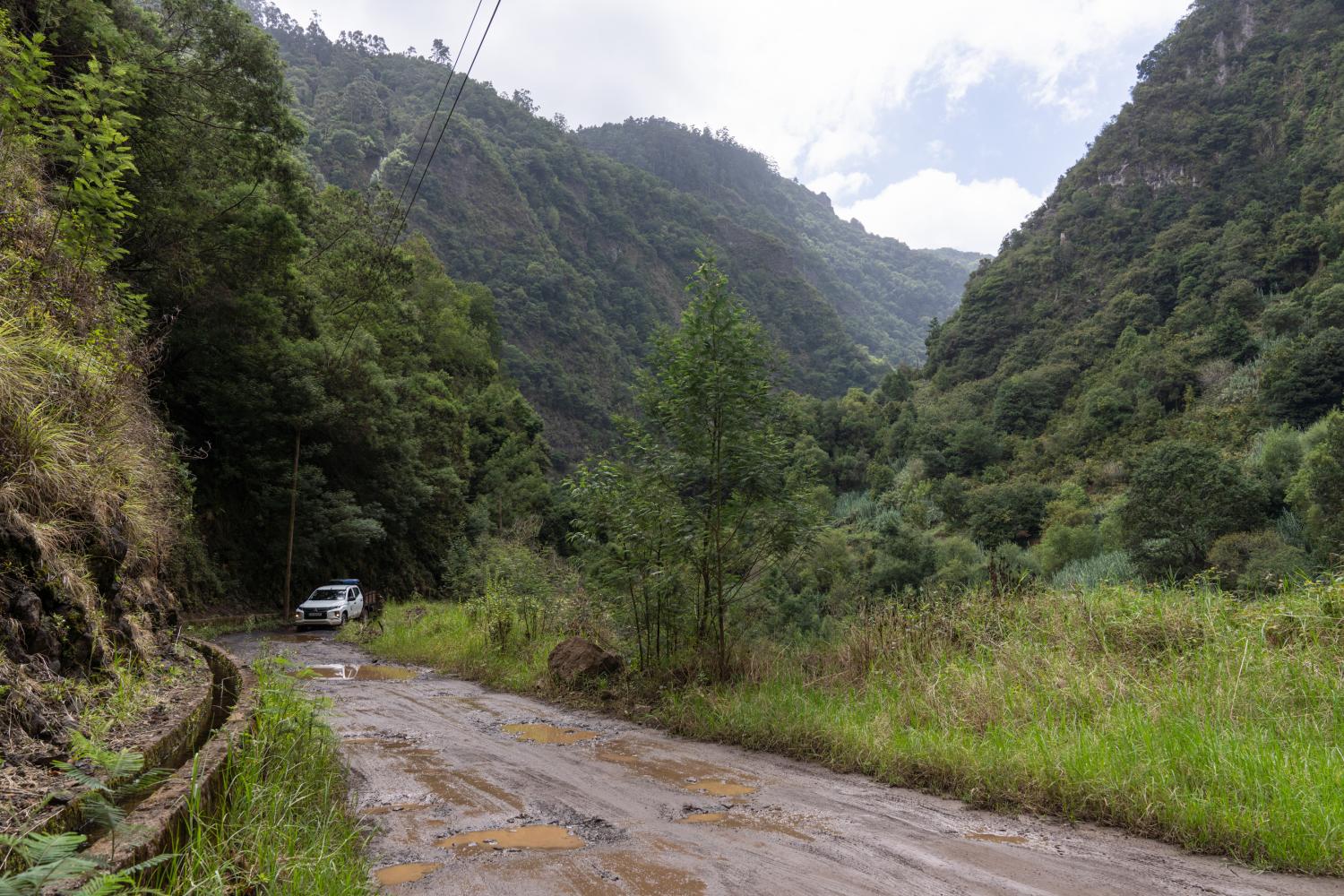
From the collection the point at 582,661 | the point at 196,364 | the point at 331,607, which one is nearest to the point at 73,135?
the point at 582,661

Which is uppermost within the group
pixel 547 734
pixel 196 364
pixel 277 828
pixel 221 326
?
pixel 221 326

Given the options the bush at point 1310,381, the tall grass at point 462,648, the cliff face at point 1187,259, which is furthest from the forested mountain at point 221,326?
the cliff face at point 1187,259

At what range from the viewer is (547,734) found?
7.55 m

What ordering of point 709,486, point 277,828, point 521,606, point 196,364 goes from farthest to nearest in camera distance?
1. point 196,364
2. point 521,606
3. point 709,486
4. point 277,828

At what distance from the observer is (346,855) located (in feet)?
11.3

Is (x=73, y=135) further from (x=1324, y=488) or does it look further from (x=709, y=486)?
(x=1324, y=488)

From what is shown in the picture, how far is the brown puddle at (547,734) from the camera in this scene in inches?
284

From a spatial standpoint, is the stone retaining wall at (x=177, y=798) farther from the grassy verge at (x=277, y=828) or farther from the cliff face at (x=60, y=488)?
the cliff face at (x=60, y=488)

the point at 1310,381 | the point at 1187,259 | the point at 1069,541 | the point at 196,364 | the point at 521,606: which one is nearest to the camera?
the point at 521,606

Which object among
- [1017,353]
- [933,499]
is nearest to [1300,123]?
[1017,353]

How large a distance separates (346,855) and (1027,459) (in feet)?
252

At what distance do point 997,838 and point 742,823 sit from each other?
5.06 ft

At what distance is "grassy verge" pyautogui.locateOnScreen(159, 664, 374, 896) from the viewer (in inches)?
105

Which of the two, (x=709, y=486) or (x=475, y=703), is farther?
(x=475, y=703)
